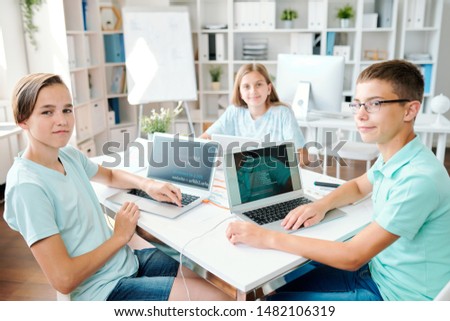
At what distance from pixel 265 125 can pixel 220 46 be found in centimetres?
230

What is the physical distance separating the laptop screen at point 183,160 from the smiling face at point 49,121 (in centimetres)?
54

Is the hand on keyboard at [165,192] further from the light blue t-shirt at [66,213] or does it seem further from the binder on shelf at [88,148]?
the binder on shelf at [88,148]

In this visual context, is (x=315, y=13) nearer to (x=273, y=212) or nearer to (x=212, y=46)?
(x=212, y=46)

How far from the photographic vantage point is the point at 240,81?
2602 millimetres

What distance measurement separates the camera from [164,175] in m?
1.90

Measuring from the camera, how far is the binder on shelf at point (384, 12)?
14.5 ft

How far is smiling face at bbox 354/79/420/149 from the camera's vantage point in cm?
132

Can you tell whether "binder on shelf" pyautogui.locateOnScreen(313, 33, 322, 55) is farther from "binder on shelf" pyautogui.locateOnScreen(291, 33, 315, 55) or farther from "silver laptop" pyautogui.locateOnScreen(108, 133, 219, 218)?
"silver laptop" pyautogui.locateOnScreen(108, 133, 219, 218)

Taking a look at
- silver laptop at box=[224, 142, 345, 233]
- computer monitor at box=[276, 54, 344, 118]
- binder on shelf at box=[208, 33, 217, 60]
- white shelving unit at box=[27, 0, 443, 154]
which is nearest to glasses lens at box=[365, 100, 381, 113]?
silver laptop at box=[224, 142, 345, 233]

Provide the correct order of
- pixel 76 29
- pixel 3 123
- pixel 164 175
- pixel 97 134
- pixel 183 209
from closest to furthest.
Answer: pixel 183 209 → pixel 164 175 → pixel 3 123 → pixel 76 29 → pixel 97 134

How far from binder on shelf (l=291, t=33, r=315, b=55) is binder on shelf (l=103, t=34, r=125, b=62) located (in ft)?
6.19
